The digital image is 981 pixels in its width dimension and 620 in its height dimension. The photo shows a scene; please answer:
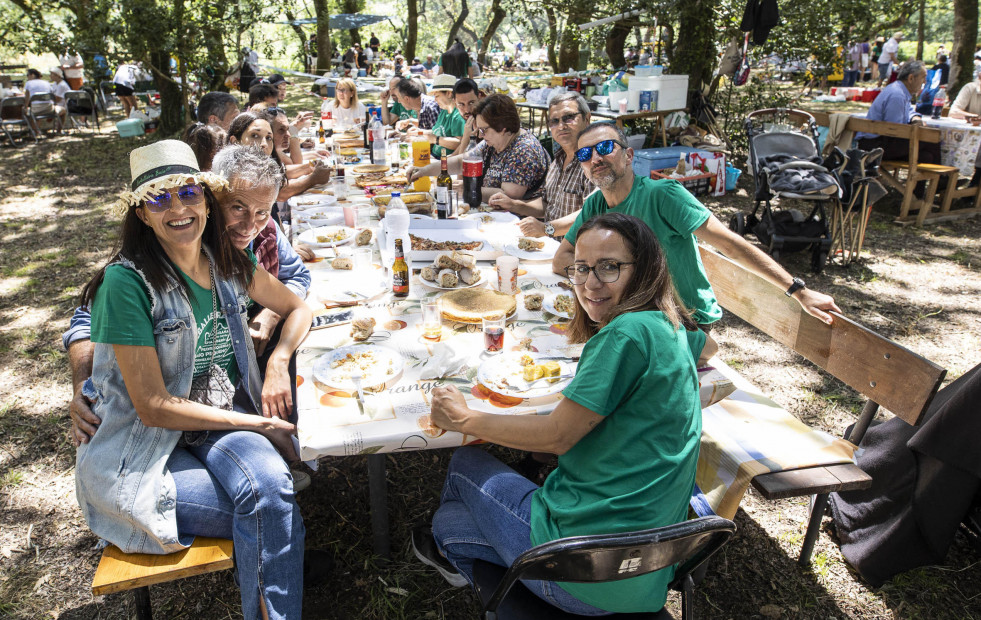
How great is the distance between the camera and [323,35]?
19500 millimetres

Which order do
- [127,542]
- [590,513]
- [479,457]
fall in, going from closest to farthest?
[590,513] → [127,542] → [479,457]

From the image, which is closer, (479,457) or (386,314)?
(479,457)

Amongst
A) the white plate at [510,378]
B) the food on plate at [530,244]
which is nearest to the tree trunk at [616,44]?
the food on plate at [530,244]

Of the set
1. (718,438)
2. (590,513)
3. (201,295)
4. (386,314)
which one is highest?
(201,295)

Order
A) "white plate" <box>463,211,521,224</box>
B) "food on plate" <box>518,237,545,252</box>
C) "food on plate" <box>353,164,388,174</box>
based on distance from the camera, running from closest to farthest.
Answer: "food on plate" <box>518,237,545,252</box> → "white plate" <box>463,211,521,224</box> → "food on plate" <box>353,164,388,174</box>

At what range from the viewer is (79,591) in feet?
8.30

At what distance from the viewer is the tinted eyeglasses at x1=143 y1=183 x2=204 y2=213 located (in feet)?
6.48

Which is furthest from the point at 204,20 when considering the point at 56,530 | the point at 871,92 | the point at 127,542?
→ the point at 871,92

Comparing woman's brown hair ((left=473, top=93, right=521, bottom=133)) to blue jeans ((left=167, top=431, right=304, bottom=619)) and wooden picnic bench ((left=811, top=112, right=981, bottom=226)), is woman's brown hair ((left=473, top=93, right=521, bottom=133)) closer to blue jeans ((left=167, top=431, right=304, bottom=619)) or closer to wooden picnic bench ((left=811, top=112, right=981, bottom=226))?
blue jeans ((left=167, top=431, right=304, bottom=619))

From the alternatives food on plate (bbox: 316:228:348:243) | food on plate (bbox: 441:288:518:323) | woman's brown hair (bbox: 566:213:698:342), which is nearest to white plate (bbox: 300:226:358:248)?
food on plate (bbox: 316:228:348:243)

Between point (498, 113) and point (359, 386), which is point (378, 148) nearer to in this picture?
point (498, 113)

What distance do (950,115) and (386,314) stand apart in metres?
9.45

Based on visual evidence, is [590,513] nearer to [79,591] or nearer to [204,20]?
[79,591]

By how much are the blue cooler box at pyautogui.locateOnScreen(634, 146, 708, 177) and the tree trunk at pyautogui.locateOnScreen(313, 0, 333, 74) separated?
1450 centimetres
